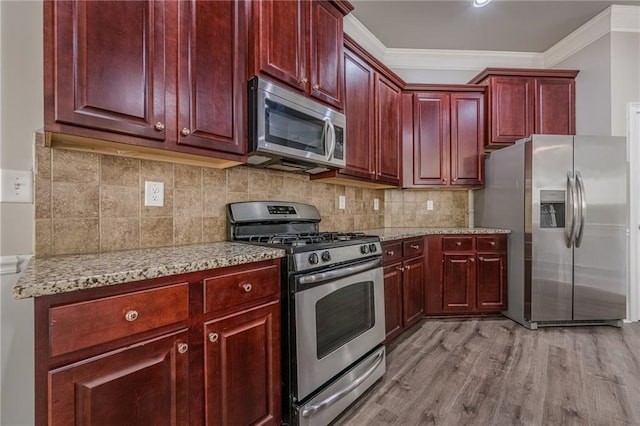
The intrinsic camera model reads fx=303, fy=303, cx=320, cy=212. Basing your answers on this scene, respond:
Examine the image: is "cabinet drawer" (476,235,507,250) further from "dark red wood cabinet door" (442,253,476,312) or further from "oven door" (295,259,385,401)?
"oven door" (295,259,385,401)

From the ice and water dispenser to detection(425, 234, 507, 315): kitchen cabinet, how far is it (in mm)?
391

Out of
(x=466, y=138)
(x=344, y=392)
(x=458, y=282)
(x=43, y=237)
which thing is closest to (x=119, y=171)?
(x=43, y=237)

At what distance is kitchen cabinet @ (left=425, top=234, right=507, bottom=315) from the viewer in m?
3.00

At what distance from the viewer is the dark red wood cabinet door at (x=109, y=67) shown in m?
1.02

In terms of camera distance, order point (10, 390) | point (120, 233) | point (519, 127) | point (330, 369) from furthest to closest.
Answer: point (519, 127) → point (330, 369) → point (120, 233) → point (10, 390)

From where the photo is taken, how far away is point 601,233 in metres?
2.75

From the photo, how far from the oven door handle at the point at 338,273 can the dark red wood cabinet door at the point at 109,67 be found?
0.89 m

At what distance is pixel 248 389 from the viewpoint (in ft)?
4.13

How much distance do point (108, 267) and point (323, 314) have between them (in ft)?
3.13

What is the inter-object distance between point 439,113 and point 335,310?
267cm

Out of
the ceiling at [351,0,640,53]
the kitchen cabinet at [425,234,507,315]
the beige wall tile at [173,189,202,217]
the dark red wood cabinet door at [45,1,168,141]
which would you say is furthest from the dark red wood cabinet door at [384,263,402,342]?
the ceiling at [351,0,640,53]

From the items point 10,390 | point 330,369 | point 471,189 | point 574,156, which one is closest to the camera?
point 10,390

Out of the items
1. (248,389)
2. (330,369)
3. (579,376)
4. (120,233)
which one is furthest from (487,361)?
(120,233)

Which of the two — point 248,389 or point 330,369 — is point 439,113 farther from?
point 248,389
